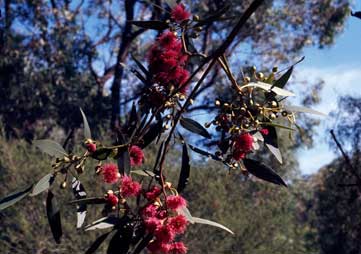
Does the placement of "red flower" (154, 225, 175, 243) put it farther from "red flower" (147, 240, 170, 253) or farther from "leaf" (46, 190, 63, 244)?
"leaf" (46, 190, 63, 244)

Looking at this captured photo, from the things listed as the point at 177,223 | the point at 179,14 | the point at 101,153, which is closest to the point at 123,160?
the point at 101,153

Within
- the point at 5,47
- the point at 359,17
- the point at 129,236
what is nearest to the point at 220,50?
the point at 359,17

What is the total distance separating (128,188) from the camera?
101cm

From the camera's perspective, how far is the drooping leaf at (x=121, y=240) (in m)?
1.02

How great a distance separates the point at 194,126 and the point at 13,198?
0.37m

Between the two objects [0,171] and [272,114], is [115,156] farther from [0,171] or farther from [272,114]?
[0,171]

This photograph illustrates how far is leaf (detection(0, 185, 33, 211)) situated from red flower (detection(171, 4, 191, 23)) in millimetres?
352

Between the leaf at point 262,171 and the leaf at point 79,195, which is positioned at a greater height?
the leaf at point 262,171

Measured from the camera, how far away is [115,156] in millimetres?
1049

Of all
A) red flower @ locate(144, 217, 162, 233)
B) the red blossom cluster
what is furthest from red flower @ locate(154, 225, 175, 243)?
the red blossom cluster

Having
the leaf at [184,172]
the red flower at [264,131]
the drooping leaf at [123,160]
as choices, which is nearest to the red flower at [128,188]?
the drooping leaf at [123,160]

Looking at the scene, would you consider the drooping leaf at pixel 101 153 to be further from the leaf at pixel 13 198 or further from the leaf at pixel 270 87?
the leaf at pixel 270 87

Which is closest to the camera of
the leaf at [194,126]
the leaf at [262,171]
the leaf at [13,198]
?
the leaf at [13,198]

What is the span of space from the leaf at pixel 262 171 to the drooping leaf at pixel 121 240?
22 cm
